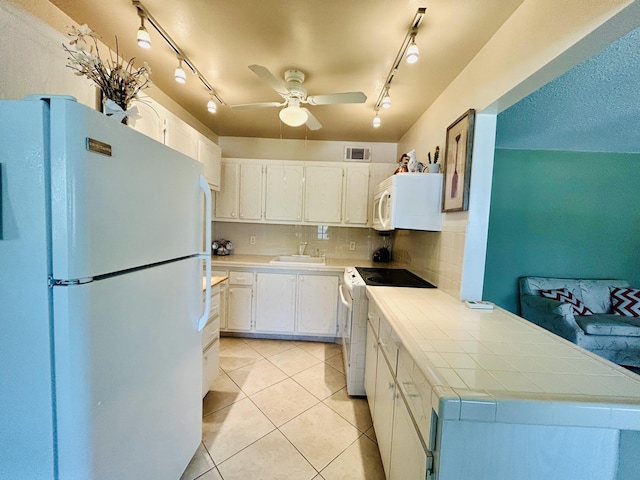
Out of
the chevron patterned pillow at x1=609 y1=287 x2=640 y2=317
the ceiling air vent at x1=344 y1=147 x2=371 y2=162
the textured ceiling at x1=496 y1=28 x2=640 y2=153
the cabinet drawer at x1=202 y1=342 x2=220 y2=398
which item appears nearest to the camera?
the textured ceiling at x1=496 y1=28 x2=640 y2=153

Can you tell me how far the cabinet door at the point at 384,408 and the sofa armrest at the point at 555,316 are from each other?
2352 millimetres

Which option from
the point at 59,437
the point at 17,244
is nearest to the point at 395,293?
the point at 59,437

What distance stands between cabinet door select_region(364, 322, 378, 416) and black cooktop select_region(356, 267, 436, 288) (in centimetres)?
36

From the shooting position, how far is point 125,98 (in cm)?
117

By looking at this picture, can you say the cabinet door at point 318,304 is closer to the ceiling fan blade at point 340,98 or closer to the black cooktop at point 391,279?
the black cooktop at point 391,279

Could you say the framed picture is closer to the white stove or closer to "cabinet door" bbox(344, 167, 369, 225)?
the white stove

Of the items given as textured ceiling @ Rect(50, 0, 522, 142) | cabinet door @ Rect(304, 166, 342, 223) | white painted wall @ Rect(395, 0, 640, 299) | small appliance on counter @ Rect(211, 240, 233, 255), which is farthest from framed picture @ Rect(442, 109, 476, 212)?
small appliance on counter @ Rect(211, 240, 233, 255)

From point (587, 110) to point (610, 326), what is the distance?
2168 mm

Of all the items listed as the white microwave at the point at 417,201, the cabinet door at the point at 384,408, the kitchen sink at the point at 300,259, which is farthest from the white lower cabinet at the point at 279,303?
the cabinet door at the point at 384,408

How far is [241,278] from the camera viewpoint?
3.04 meters

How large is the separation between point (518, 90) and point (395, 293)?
52.4 inches

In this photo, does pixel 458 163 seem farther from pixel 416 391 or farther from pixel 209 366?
pixel 209 366

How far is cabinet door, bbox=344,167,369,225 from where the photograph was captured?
326 centimetres

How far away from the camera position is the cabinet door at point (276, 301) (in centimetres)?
303
